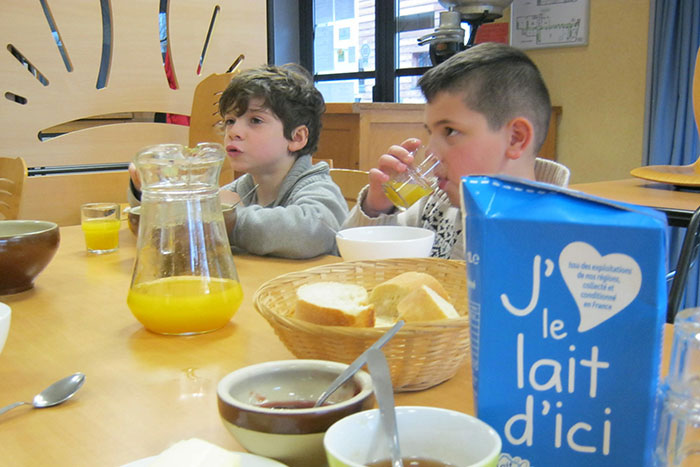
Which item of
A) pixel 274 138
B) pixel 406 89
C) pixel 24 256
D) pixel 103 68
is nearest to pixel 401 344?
pixel 24 256

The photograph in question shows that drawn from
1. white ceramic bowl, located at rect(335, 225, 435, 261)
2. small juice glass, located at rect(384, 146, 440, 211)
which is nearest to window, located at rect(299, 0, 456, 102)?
small juice glass, located at rect(384, 146, 440, 211)

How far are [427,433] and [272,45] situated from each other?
6494 millimetres

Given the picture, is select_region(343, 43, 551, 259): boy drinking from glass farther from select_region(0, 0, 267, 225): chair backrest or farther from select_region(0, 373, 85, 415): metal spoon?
select_region(0, 0, 267, 225): chair backrest

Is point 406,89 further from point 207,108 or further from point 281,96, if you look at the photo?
point 281,96

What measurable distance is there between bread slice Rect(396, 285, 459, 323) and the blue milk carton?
0.22 meters

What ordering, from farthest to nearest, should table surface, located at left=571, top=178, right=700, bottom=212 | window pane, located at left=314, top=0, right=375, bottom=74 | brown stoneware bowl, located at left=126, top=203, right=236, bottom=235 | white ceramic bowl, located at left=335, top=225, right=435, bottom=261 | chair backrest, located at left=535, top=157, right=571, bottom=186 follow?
Answer: window pane, located at left=314, top=0, right=375, bottom=74
table surface, located at left=571, top=178, right=700, bottom=212
chair backrest, located at left=535, top=157, right=571, bottom=186
brown stoneware bowl, located at left=126, top=203, right=236, bottom=235
white ceramic bowl, located at left=335, top=225, right=435, bottom=261

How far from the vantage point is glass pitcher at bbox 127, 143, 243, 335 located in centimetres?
80

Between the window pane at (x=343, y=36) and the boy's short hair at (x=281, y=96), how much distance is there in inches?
167

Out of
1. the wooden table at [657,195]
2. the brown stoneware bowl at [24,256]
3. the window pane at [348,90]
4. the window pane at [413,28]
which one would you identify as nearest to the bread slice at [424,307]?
the brown stoneware bowl at [24,256]

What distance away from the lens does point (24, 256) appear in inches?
39.0

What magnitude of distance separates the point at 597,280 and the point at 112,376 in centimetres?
51

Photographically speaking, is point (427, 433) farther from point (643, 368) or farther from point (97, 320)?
point (97, 320)

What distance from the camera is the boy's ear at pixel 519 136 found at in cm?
152

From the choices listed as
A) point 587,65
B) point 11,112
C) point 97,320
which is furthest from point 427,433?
point 587,65
